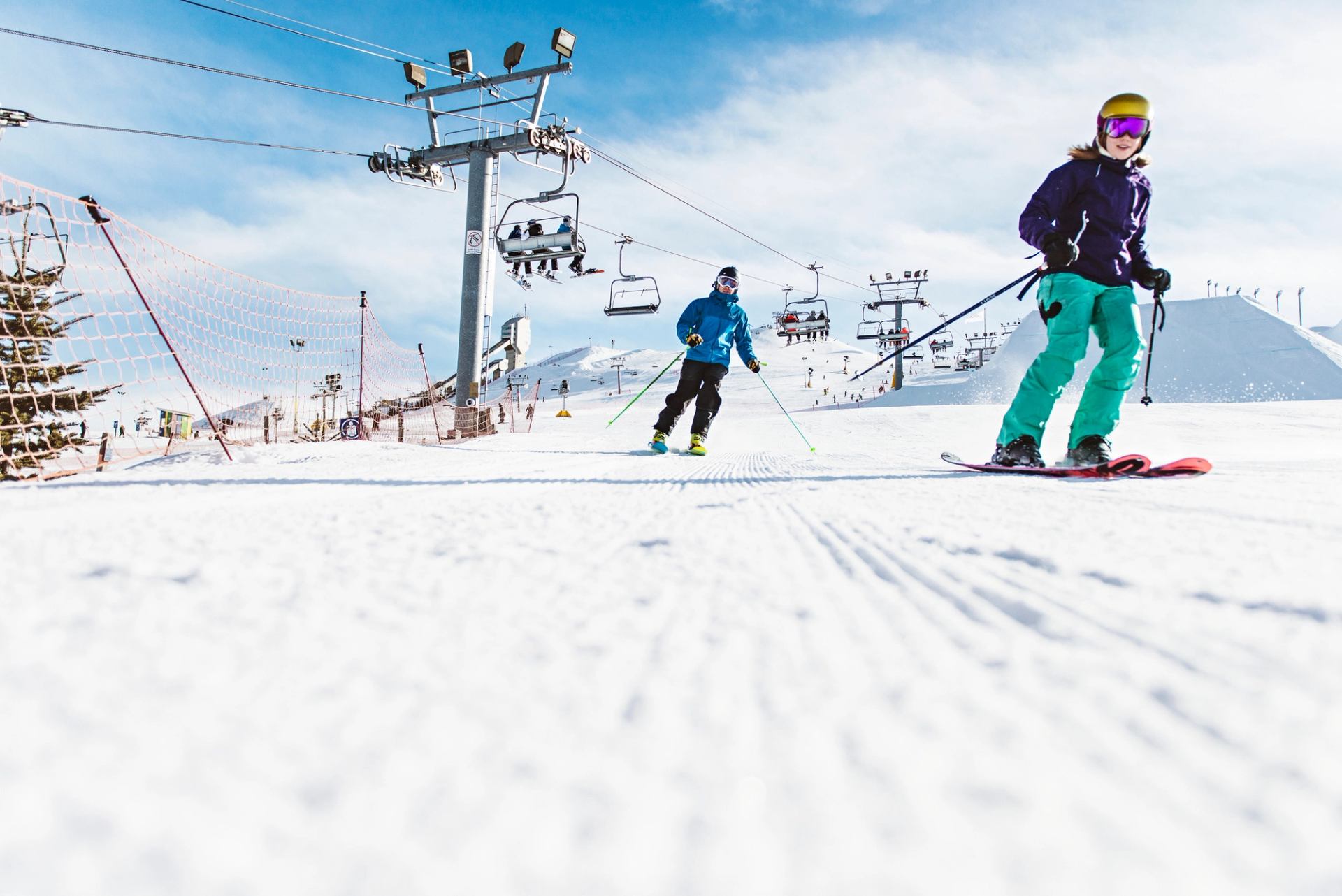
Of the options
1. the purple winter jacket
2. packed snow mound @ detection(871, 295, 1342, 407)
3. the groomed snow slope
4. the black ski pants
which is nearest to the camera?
the groomed snow slope

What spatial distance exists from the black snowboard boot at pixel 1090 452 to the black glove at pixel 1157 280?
0.82 m

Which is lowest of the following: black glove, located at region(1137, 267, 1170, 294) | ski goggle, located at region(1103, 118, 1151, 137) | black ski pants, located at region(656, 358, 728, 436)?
black ski pants, located at region(656, 358, 728, 436)

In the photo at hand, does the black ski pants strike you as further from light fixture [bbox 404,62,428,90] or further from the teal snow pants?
light fixture [bbox 404,62,428,90]

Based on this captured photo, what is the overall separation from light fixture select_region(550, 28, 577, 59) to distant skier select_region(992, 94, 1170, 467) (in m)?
11.5

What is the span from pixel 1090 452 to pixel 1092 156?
1439 mm

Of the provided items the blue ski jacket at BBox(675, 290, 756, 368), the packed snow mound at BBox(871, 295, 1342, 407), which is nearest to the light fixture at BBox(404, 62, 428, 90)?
the blue ski jacket at BBox(675, 290, 756, 368)

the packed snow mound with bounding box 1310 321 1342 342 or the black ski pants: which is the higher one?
the packed snow mound with bounding box 1310 321 1342 342

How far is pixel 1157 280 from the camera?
299cm

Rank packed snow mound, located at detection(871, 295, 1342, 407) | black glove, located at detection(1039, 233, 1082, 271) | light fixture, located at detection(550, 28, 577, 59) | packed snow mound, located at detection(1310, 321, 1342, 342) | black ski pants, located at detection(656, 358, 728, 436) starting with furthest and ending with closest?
packed snow mound, located at detection(1310, 321, 1342, 342), packed snow mound, located at detection(871, 295, 1342, 407), light fixture, located at detection(550, 28, 577, 59), black ski pants, located at detection(656, 358, 728, 436), black glove, located at detection(1039, 233, 1082, 271)

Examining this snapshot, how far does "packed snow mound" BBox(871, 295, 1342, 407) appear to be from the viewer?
2366 cm

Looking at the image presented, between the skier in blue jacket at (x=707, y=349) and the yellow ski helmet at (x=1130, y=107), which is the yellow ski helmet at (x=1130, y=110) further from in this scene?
the skier in blue jacket at (x=707, y=349)

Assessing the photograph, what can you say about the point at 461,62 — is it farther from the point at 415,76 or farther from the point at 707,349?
the point at 707,349

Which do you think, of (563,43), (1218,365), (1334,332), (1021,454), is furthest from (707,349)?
(1334,332)

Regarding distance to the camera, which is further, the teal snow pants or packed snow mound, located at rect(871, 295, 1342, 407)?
packed snow mound, located at rect(871, 295, 1342, 407)
